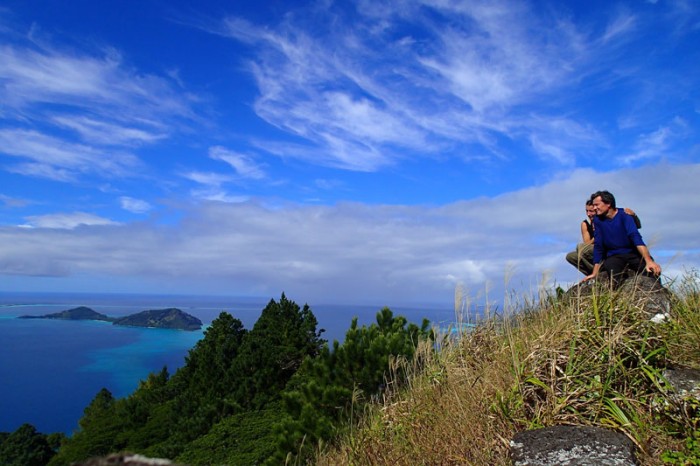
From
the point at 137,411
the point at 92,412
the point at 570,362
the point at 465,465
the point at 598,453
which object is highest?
the point at 570,362

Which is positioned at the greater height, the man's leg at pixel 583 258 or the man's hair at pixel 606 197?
the man's hair at pixel 606 197

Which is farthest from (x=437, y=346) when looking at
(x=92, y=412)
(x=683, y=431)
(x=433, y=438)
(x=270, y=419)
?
(x=92, y=412)

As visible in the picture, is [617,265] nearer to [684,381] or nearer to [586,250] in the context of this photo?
[586,250]

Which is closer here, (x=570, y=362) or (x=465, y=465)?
(x=465, y=465)

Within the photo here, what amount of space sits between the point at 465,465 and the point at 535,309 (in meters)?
3.46

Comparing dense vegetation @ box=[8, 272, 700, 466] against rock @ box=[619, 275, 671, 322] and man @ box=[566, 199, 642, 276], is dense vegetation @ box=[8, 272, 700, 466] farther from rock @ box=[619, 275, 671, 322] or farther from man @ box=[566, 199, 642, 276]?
man @ box=[566, 199, 642, 276]

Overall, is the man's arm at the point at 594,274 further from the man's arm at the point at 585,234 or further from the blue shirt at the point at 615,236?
the man's arm at the point at 585,234

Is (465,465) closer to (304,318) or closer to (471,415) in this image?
(471,415)

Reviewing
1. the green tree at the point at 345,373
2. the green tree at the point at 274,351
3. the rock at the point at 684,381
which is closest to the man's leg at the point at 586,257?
the rock at the point at 684,381

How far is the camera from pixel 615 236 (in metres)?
7.32

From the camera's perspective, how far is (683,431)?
4.32m

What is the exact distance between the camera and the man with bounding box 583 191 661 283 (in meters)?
7.17

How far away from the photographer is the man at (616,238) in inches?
282

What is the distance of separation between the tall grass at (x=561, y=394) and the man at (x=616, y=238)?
3.12ft
